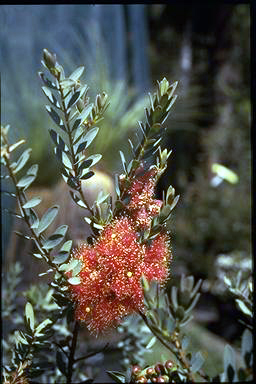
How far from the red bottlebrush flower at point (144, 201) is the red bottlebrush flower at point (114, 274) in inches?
0.4

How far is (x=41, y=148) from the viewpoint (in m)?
1.84

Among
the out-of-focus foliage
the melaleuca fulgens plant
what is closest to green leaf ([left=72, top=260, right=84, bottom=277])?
the melaleuca fulgens plant

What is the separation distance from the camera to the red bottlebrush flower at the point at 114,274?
0.45 meters

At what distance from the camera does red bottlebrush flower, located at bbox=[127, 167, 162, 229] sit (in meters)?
0.48

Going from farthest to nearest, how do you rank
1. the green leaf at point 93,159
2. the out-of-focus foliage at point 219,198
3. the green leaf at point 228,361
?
the out-of-focus foliage at point 219,198 < the green leaf at point 93,159 < the green leaf at point 228,361

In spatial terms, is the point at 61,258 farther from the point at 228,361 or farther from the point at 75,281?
the point at 228,361

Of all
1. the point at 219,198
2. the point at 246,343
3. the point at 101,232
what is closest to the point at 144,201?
the point at 101,232

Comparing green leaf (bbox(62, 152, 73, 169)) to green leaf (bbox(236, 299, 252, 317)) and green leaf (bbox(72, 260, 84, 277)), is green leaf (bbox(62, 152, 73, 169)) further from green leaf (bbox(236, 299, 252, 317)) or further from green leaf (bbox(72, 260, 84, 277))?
green leaf (bbox(236, 299, 252, 317))

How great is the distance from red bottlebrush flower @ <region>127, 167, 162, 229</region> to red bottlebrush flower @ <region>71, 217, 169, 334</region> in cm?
1

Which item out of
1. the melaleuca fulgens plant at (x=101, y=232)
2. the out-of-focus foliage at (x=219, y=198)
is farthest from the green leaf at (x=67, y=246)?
the out-of-focus foliage at (x=219, y=198)

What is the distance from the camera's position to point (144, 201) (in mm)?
482

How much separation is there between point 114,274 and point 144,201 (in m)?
0.07

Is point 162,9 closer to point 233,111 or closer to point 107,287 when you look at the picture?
point 233,111

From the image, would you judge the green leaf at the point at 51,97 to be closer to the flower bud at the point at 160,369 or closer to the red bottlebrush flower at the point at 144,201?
the red bottlebrush flower at the point at 144,201
